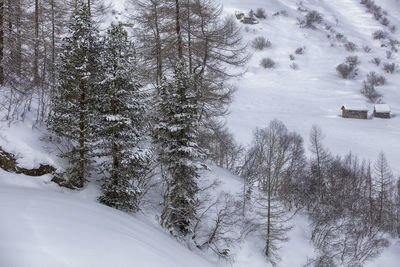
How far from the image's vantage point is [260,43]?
85875mm

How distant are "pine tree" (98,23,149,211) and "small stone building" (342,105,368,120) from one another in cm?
5026

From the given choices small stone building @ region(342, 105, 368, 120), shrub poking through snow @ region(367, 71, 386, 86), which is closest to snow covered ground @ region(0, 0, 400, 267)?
small stone building @ region(342, 105, 368, 120)

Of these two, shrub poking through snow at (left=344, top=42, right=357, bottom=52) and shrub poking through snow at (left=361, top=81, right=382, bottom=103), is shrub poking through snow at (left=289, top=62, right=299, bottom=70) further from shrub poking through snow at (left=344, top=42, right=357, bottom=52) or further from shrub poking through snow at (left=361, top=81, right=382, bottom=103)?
shrub poking through snow at (left=344, top=42, right=357, bottom=52)

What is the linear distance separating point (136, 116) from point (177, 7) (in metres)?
6.49

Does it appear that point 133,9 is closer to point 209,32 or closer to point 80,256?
point 209,32

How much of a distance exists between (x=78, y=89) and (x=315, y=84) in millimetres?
68103

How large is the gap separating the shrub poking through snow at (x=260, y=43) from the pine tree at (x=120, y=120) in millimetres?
83280

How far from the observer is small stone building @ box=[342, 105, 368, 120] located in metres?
49.5

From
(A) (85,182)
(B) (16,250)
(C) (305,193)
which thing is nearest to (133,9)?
(A) (85,182)

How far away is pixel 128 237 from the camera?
4145 mm

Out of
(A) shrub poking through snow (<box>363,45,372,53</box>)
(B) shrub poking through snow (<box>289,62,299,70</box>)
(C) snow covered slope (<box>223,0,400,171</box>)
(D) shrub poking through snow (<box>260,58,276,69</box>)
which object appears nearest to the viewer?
(C) snow covered slope (<box>223,0,400,171</box>)

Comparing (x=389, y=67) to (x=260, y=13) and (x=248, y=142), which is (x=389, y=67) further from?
(x=248, y=142)

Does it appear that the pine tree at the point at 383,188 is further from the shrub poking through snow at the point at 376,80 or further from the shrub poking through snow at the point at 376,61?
the shrub poking through snow at the point at 376,61

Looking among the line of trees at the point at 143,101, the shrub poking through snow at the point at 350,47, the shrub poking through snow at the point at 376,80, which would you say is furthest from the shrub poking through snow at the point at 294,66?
the line of trees at the point at 143,101
